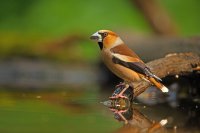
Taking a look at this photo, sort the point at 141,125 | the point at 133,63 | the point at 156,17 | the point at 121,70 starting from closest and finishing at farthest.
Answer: the point at 141,125, the point at 133,63, the point at 121,70, the point at 156,17

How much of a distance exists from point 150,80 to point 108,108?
0.40 meters

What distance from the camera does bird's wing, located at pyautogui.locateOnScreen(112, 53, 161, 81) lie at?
235 inches

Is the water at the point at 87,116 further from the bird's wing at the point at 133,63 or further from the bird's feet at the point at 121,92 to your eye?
the bird's wing at the point at 133,63

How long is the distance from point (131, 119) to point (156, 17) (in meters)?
7.79

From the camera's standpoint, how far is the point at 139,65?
6.03 metres

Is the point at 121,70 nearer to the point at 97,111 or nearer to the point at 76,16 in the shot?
the point at 97,111

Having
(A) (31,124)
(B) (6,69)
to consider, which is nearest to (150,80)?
(A) (31,124)

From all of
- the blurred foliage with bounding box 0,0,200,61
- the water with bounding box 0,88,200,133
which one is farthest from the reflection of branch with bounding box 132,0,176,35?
the water with bounding box 0,88,200,133

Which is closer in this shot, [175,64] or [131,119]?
[131,119]

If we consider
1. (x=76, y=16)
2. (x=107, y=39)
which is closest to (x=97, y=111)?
(x=107, y=39)

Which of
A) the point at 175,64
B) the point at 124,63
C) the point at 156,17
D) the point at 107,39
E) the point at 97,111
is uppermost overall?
the point at 107,39

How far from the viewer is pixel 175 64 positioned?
6.41 meters

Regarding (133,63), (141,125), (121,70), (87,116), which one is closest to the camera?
(141,125)

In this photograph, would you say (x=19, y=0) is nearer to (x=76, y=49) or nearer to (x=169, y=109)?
(x=76, y=49)
